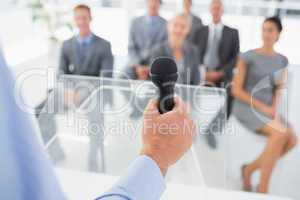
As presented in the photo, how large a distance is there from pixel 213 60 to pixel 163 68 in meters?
1.24

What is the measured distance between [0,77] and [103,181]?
850 millimetres

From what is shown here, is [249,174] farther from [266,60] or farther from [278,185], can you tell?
[266,60]

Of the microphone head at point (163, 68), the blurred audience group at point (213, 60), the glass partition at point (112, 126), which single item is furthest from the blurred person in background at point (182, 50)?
the microphone head at point (163, 68)

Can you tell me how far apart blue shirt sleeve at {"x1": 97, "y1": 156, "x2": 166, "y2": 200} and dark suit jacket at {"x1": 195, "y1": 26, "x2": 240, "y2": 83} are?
4.59ft

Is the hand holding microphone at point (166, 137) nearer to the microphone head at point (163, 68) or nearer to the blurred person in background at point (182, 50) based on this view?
the microphone head at point (163, 68)

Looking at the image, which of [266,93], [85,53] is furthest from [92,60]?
[266,93]

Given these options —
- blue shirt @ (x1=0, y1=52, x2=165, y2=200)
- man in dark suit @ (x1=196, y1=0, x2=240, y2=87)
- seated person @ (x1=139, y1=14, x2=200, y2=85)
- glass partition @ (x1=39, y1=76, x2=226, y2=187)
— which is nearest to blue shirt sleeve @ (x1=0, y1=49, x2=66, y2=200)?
blue shirt @ (x1=0, y1=52, x2=165, y2=200)

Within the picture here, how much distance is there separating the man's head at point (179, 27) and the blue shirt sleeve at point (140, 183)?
1437 millimetres

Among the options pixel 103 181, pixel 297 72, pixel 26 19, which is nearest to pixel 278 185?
pixel 297 72

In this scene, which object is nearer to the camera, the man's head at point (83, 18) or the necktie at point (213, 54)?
the necktie at point (213, 54)

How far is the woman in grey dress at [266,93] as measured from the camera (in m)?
1.64

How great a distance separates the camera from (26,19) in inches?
96.6

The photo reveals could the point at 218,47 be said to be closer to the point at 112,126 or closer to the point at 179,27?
the point at 179,27

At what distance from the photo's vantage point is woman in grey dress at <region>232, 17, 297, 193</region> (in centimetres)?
164
